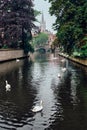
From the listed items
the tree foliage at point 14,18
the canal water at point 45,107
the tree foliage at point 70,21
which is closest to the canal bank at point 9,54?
the tree foliage at point 14,18

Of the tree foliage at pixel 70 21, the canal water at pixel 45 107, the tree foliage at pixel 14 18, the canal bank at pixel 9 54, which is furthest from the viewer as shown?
the tree foliage at pixel 14 18

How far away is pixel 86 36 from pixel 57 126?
129 ft

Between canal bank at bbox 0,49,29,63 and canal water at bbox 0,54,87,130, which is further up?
canal water at bbox 0,54,87,130

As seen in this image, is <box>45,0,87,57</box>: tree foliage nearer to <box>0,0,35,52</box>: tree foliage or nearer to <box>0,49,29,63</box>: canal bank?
<box>0,49,29,63</box>: canal bank

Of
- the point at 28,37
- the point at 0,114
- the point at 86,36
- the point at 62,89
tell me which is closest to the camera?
the point at 0,114

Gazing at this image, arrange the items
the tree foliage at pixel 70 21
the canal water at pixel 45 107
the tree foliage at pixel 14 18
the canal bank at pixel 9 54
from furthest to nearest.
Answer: the tree foliage at pixel 14 18 → the canal bank at pixel 9 54 → the tree foliage at pixel 70 21 → the canal water at pixel 45 107

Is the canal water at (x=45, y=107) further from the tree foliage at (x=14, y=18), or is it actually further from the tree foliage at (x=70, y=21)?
the tree foliage at (x=14, y=18)

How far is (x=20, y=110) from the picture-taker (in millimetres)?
20625

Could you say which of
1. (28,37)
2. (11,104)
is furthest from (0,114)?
(28,37)

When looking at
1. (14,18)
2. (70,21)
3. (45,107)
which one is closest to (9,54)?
(14,18)

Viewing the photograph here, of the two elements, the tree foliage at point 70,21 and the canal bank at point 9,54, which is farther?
the canal bank at point 9,54

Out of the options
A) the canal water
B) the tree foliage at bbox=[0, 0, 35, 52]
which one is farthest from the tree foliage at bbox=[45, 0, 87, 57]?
the tree foliage at bbox=[0, 0, 35, 52]

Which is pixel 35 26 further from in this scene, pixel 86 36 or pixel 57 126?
pixel 57 126

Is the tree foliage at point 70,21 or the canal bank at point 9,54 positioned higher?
the tree foliage at point 70,21
